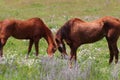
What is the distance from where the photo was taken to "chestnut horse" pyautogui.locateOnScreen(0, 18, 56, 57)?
14742 millimetres

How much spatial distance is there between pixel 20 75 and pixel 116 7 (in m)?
31.8

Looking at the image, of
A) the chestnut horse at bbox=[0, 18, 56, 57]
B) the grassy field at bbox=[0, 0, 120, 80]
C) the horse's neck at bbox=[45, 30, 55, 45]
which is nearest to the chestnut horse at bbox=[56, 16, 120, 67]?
the grassy field at bbox=[0, 0, 120, 80]

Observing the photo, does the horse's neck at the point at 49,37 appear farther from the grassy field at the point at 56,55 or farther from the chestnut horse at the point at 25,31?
the grassy field at the point at 56,55

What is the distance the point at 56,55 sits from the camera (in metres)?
14.1

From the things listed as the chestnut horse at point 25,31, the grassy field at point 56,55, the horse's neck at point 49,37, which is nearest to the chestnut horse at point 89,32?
the grassy field at point 56,55

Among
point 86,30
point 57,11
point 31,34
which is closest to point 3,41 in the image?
point 31,34

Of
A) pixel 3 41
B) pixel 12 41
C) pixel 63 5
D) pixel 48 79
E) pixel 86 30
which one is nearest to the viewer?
pixel 48 79

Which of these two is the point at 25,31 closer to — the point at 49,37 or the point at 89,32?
the point at 49,37

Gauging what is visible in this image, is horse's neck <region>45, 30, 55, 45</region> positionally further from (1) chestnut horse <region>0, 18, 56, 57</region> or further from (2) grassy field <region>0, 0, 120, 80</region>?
(2) grassy field <region>0, 0, 120, 80</region>

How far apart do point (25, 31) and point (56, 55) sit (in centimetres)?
179

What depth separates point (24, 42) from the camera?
1883 cm

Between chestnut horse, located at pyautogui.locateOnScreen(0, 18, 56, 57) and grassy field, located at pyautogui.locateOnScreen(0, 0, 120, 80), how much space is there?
512 millimetres

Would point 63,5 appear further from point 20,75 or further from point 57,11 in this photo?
point 20,75

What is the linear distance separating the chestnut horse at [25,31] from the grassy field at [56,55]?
0.51 meters
